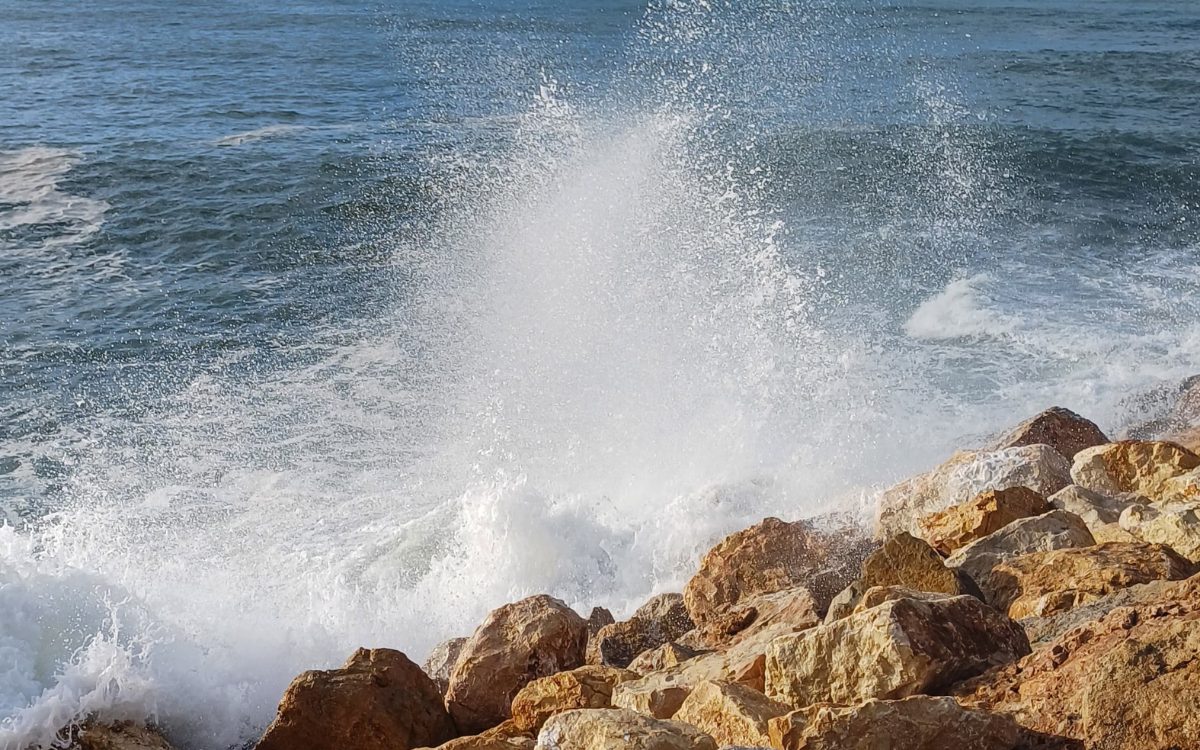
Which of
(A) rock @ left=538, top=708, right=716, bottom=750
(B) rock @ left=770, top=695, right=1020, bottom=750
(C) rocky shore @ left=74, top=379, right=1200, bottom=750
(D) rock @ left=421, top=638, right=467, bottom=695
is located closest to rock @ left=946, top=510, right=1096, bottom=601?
(C) rocky shore @ left=74, top=379, right=1200, bottom=750

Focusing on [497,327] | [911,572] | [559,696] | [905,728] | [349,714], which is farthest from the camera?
[497,327]

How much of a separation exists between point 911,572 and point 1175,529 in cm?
124

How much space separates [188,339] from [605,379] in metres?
5.00

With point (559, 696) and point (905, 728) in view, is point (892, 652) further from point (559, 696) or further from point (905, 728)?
point (559, 696)

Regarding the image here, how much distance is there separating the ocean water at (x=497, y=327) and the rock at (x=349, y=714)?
41.5 inches

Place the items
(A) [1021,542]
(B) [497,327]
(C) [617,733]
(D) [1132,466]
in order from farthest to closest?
1. (B) [497,327]
2. (D) [1132,466]
3. (A) [1021,542]
4. (C) [617,733]

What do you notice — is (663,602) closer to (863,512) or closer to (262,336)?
(863,512)

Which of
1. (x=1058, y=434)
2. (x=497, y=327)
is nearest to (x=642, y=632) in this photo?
(x=1058, y=434)

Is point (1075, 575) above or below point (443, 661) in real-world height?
above

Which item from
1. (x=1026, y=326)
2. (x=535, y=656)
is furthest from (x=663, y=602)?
(x=1026, y=326)

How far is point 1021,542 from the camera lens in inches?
229

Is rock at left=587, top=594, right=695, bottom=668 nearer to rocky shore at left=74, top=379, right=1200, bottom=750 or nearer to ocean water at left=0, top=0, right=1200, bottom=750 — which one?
rocky shore at left=74, top=379, right=1200, bottom=750

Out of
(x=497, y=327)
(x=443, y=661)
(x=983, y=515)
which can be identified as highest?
(x=983, y=515)

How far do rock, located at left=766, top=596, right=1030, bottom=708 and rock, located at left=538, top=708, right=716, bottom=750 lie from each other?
543 mm
